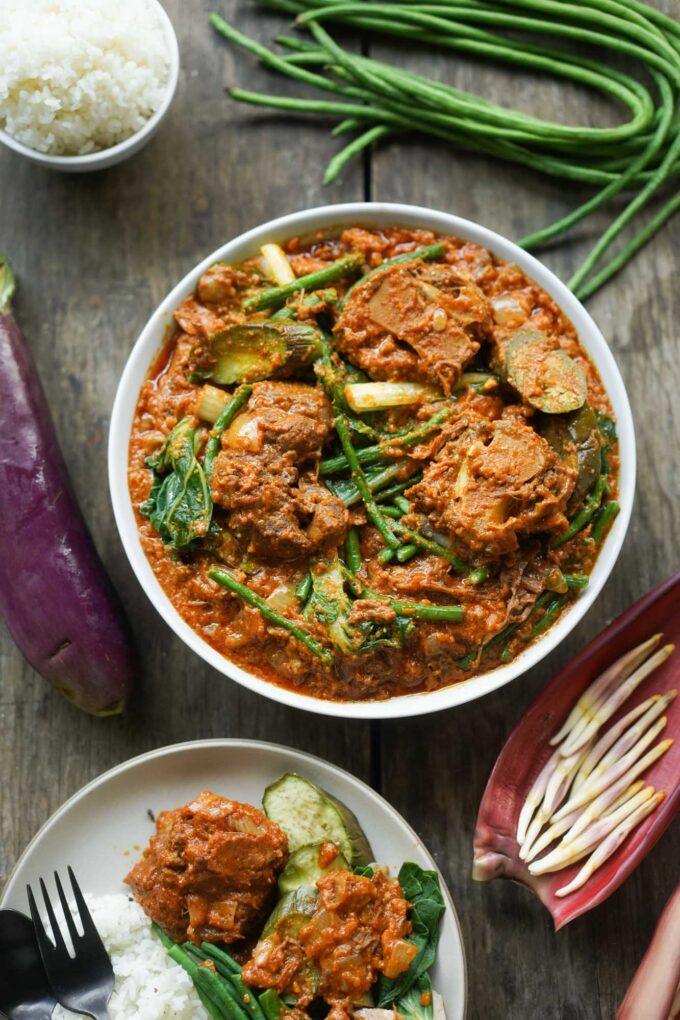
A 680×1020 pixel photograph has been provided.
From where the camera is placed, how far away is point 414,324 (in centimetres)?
Answer: 307

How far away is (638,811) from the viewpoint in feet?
10.5

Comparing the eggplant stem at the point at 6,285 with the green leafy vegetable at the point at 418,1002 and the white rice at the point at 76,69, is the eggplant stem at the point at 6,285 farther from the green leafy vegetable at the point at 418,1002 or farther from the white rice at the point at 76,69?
the green leafy vegetable at the point at 418,1002

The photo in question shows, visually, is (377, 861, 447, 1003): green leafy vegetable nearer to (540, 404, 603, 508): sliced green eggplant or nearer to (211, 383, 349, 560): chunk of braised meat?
(211, 383, 349, 560): chunk of braised meat

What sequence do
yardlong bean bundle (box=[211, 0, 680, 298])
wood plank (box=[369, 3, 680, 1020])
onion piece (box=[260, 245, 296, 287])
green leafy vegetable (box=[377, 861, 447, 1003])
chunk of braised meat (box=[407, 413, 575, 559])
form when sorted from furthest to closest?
yardlong bean bundle (box=[211, 0, 680, 298])
wood plank (box=[369, 3, 680, 1020])
onion piece (box=[260, 245, 296, 287])
green leafy vegetable (box=[377, 861, 447, 1003])
chunk of braised meat (box=[407, 413, 575, 559])

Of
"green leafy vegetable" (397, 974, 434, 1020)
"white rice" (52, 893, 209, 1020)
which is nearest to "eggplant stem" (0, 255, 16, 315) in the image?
"white rice" (52, 893, 209, 1020)

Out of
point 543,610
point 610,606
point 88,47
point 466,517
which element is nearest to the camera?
point 466,517

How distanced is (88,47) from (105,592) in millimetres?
1835

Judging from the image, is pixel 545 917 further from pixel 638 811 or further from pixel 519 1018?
pixel 638 811

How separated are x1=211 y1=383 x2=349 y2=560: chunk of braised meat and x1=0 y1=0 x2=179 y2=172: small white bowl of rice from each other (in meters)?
1.18

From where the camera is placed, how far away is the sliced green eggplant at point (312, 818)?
3186 mm

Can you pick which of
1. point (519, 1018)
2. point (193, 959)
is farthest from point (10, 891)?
point (519, 1018)

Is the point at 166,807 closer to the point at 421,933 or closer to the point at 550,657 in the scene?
the point at 421,933

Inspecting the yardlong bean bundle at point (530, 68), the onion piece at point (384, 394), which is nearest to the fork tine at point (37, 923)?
the onion piece at point (384, 394)

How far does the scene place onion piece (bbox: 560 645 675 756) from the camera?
3.31 meters
